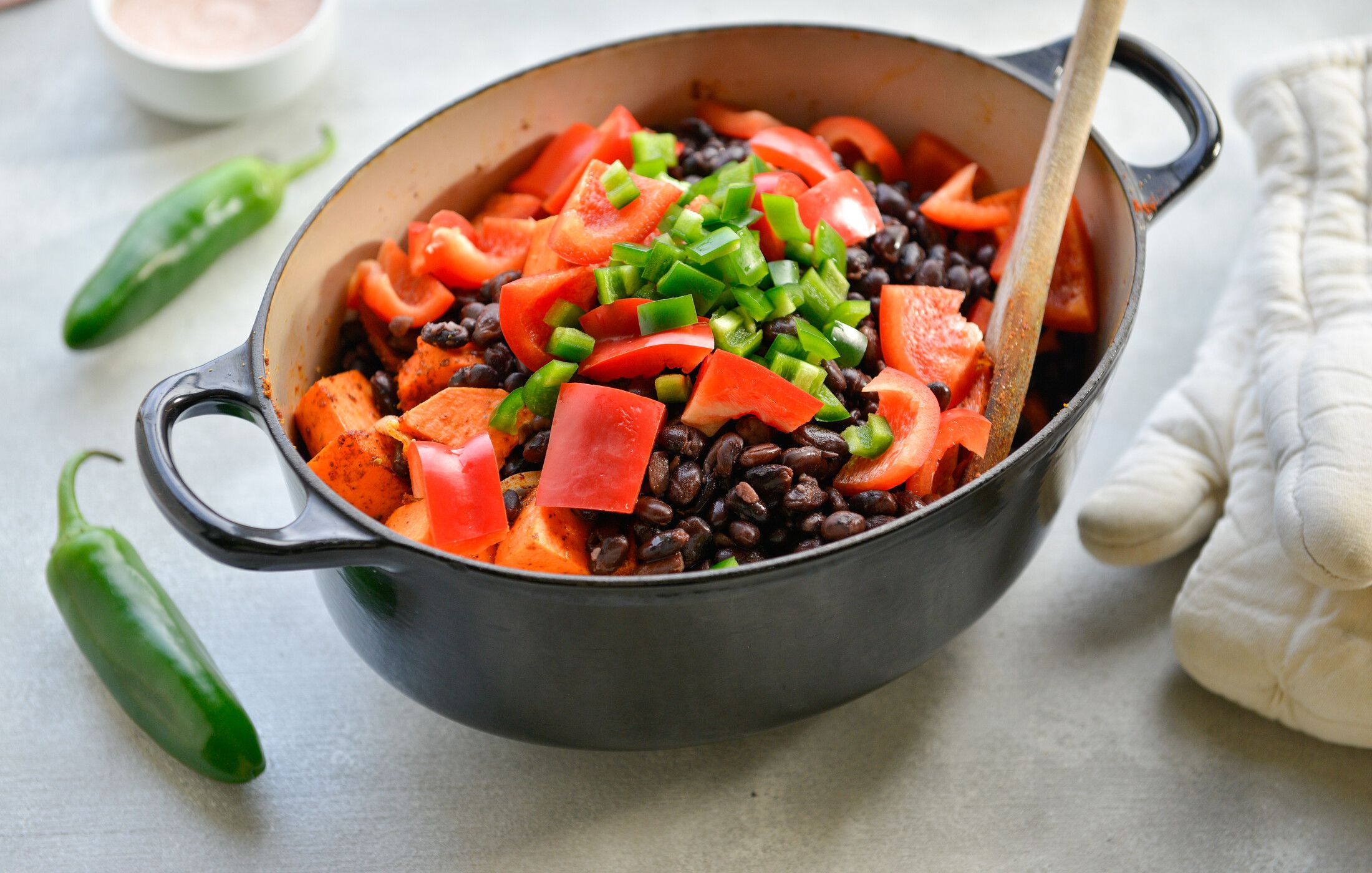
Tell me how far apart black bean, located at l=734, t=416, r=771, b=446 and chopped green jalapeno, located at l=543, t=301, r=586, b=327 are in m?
0.33

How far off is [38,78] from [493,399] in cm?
229

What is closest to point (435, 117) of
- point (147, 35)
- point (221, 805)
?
point (221, 805)

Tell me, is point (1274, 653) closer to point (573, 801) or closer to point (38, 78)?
point (573, 801)

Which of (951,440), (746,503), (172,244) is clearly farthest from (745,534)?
(172,244)

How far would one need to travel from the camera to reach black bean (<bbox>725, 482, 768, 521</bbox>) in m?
1.71

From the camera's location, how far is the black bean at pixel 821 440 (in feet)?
5.85

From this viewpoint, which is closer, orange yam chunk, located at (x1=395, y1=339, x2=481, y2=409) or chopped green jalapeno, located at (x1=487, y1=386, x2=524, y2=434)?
chopped green jalapeno, located at (x1=487, y1=386, x2=524, y2=434)

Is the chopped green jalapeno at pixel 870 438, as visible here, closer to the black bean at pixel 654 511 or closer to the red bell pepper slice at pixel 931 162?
the black bean at pixel 654 511

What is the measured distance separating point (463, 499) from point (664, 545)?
295 mm

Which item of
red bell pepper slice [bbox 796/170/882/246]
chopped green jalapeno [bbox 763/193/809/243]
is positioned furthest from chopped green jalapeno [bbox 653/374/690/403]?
red bell pepper slice [bbox 796/170/882/246]

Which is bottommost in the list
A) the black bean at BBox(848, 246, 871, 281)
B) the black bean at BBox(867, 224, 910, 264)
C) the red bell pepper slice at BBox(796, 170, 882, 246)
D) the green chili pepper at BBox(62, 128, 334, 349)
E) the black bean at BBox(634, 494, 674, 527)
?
the green chili pepper at BBox(62, 128, 334, 349)

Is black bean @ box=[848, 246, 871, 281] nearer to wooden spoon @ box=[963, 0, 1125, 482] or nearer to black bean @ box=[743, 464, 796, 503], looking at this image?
wooden spoon @ box=[963, 0, 1125, 482]

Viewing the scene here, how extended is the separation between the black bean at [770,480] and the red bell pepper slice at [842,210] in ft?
1.76

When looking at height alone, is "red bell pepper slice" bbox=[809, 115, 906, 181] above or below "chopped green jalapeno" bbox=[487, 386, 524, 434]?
above
